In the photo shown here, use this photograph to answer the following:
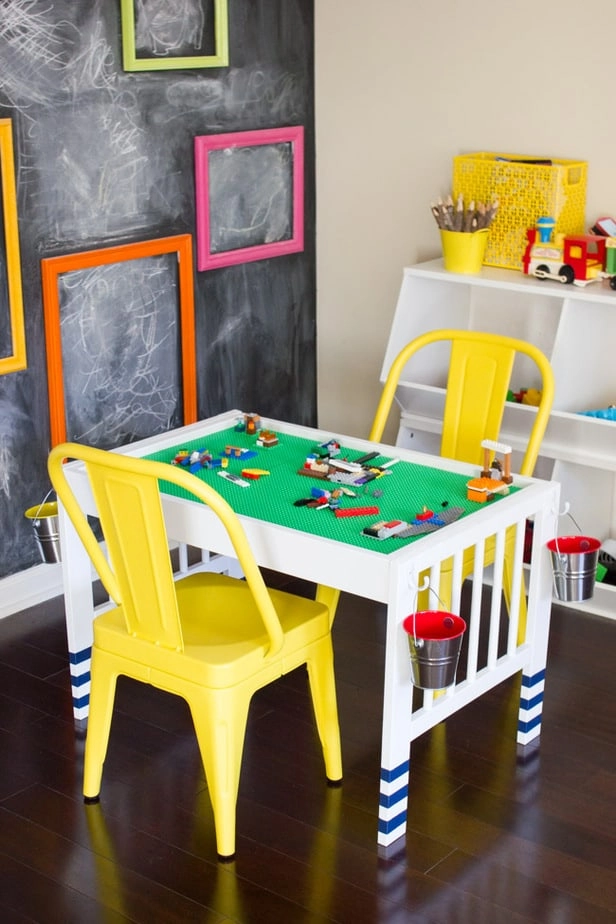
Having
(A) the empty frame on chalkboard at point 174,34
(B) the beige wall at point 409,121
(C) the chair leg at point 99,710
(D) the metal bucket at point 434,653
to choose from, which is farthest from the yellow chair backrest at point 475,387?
(A) the empty frame on chalkboard at point 174,34

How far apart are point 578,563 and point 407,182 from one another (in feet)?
5.84

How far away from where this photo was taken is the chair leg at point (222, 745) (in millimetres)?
2520

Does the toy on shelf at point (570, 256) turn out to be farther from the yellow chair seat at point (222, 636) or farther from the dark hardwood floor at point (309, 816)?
the yellow chair seat at point (222, 636)

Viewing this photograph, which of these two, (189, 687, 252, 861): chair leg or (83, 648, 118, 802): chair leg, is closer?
(189, 687, 252, 861): chair leg

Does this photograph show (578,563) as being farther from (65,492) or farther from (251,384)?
(251,384)

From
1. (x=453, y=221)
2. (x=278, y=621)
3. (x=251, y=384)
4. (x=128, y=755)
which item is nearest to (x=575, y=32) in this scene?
(x=453, y=221)

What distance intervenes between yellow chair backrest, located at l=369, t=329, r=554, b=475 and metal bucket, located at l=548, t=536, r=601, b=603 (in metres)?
0.52

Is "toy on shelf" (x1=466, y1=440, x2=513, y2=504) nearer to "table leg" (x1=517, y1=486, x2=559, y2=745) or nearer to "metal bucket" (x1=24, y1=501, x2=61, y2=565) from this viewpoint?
"table leg" (x1=517, y1=486, x2=559, y2=745)

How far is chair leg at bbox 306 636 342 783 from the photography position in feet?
9.02

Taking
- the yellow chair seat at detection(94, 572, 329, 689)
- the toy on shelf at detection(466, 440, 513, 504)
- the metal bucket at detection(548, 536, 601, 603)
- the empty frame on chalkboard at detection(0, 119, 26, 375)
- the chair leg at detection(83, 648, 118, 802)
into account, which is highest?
the empty frame on chalkboard at detection(0, 119, 26, 375)

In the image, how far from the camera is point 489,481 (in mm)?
2863

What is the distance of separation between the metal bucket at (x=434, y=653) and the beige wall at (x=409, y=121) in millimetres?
1800

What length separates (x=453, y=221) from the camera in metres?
3.83

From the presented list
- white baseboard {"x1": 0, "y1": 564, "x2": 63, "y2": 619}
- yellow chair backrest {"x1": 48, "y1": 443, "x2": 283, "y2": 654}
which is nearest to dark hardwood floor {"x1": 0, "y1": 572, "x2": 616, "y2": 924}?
white baseboard {"x1": 0, "y1": 564, "x2": 63, "y2": 619}
